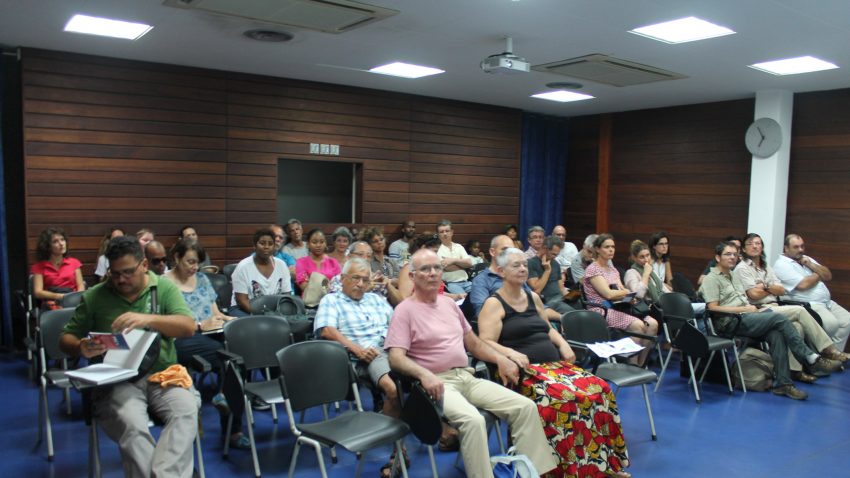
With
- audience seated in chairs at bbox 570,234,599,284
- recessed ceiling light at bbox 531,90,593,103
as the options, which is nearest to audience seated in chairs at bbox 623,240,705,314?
audience seated in chairs at bbox 570,234,599,284

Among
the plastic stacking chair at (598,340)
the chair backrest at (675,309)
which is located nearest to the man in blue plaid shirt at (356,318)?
the plastic stacking chair at (598,340)

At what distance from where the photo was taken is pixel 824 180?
789 cm

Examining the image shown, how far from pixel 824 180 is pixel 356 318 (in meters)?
6.58

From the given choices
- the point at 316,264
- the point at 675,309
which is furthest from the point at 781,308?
the point at 316,264

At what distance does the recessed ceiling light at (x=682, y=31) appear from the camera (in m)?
5.14

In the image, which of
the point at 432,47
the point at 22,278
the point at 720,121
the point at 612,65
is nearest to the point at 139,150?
the point at 22,278

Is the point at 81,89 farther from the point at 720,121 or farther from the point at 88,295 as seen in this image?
the point at 720,121

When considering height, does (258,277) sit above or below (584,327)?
above

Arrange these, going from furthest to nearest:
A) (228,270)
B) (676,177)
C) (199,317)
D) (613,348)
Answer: (676,177) → (228,270) → (199,317) → (613,348)

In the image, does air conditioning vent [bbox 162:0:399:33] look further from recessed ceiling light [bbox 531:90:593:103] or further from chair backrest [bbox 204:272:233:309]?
recessed ceiling light [bbox 531:90:593:103]

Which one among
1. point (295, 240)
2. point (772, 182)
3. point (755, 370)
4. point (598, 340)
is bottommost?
point (755, 370)

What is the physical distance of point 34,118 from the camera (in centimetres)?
627

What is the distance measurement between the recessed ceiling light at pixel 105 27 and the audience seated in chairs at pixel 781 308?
5734 millimetres

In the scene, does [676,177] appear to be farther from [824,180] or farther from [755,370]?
[755,370]
